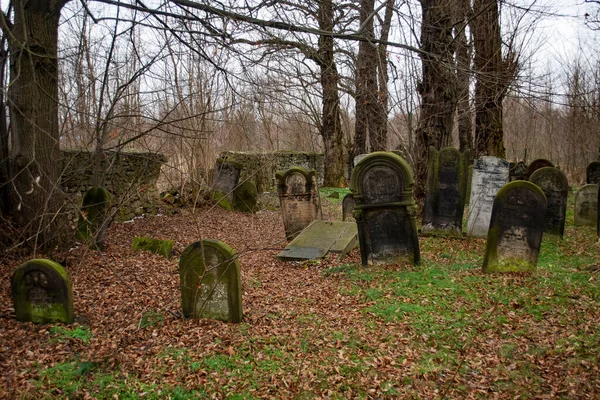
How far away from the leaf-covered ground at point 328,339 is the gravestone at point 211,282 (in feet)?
0.54

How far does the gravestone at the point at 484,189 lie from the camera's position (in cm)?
982

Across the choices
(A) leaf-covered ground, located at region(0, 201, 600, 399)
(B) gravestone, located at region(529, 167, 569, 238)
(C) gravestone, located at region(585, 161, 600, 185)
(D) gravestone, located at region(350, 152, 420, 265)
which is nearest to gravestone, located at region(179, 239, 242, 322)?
(A) leaf-covered ground, located at region(0, 201, 600, 399)

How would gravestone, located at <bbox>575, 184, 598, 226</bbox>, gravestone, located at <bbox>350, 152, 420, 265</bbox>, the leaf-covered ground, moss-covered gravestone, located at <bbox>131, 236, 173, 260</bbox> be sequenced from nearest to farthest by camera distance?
the leaf-covered ground
gravestone, located at <bbox>350, 152, 420, 265</bbox>
moss-covered gravestone, located at <bbox>131, 236, 173, 260</bbox>
gravestone, located at <bbox>575, 184, 598, 226</bbox>

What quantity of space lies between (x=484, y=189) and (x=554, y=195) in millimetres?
1447

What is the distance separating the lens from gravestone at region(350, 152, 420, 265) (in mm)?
7637

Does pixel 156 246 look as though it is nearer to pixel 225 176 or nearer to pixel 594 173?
pixel 225 176

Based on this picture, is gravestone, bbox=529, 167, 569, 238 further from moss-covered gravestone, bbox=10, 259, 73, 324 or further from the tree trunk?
the tree trunk

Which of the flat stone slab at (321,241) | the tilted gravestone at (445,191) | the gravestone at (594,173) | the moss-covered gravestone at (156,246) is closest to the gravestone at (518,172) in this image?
the gravestone at (594,173)

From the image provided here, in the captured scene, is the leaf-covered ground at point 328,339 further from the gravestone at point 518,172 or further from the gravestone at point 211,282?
the gravestone at point 518,172

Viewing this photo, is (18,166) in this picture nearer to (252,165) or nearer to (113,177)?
(113,177)

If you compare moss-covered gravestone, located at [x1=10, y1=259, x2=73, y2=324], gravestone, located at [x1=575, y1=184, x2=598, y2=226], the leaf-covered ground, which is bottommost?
the leaf-covered ground

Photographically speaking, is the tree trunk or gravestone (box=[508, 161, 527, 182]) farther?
gravestone (box=[508, 161, 527, 182])

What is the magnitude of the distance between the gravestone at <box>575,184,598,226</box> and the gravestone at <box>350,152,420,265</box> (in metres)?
6.15

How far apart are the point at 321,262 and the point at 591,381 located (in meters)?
5.02
